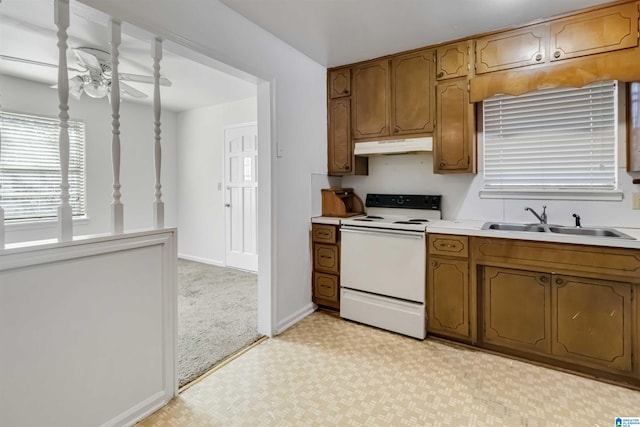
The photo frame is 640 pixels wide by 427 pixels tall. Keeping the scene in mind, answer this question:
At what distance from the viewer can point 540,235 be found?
2.11m

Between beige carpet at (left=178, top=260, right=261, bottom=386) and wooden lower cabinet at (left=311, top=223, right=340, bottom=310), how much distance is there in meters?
0.66

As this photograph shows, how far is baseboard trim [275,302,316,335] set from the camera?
8.94 feet

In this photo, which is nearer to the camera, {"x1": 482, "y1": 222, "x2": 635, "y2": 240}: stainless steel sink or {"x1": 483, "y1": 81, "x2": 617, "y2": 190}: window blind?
{"x1": 482, "y1": 222, "x2": 635, "y2": 240}: stainless steel sink

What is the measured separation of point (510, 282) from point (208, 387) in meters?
2.15

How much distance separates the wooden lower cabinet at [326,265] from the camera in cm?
303

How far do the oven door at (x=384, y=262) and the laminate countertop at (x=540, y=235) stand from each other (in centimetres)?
19

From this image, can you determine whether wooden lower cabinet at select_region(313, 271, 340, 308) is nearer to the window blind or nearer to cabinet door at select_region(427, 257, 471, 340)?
cabinet door at select_region(427, 257, 471, 340)

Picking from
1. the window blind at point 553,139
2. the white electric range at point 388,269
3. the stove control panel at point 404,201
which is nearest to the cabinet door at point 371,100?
the stove control panel at point 404,201

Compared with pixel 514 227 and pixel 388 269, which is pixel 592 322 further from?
pixel 388 269

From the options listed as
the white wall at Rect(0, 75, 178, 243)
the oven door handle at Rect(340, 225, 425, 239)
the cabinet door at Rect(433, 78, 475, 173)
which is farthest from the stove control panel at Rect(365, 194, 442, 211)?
the white wall at Rect(0, 75, 178, 243)

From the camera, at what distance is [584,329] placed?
204 cm

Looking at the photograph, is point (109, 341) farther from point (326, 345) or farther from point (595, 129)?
point (595, 129)

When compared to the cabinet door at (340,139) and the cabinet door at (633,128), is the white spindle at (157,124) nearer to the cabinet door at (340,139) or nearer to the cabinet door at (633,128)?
the cabinet door at (340,139)

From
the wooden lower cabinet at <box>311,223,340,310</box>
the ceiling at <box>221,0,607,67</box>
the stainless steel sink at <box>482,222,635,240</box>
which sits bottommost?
the wooden lower cabinet at <box>311,223,340,310</box>
